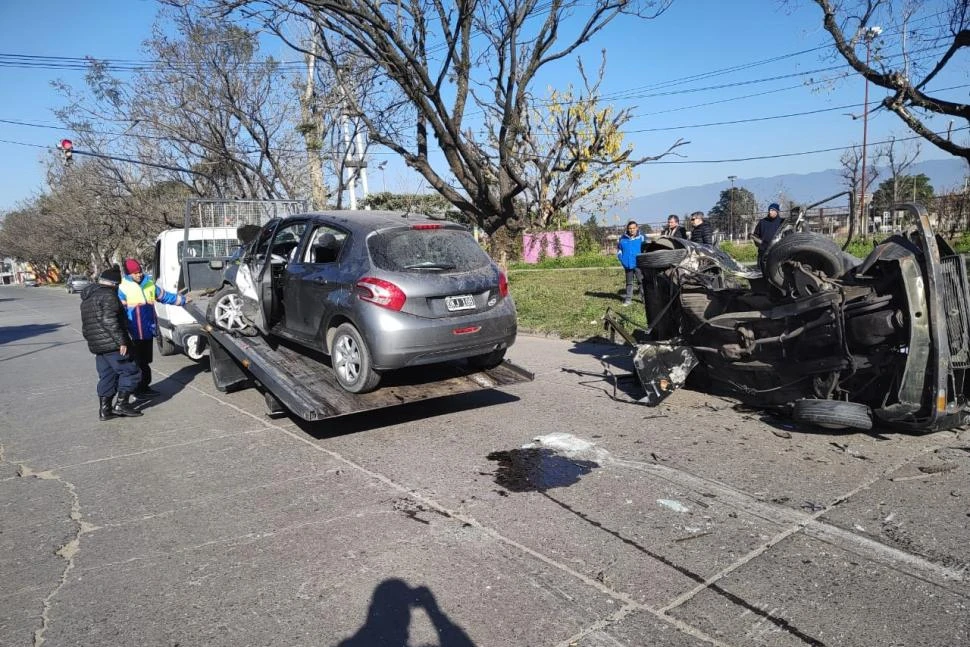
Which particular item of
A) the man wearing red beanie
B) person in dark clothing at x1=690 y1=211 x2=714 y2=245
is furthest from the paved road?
person in dark clothing at x1=690 y1=211 x2=714 y2=245

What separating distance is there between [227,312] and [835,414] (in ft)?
21.2

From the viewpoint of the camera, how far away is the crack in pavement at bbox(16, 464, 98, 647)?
3.25 meters

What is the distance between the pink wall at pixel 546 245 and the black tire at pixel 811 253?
2817cm

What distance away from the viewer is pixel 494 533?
Answer: 13.1ft

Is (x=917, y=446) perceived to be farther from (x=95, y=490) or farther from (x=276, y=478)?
(x=95, y=490)

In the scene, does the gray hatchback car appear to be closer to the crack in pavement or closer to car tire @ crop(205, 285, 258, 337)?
car tire @ crop(205, 285, 258, 337)

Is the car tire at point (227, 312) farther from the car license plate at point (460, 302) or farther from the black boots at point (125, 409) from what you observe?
the car license plate at point (460, 302)

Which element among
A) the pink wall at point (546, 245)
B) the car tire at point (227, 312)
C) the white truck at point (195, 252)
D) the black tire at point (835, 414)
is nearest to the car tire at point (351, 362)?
the car tire at point (227, 312)

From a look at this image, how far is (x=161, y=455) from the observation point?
6008mm

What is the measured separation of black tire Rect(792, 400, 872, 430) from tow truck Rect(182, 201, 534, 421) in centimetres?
256

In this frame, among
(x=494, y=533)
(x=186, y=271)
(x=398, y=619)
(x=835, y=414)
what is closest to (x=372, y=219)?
(x=494, y=533)

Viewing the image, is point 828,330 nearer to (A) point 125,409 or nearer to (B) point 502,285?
(B) point 502,285

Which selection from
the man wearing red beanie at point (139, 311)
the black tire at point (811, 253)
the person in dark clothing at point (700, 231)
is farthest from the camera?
the person in dark clothing at point (700, 231)

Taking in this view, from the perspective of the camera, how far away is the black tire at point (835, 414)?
4992 millimetres
